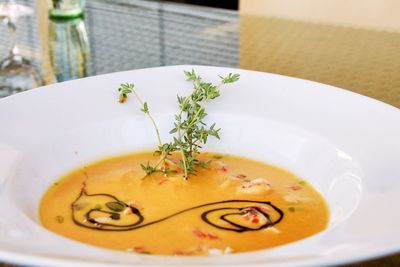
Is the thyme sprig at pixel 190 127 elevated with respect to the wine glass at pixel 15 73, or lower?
lower

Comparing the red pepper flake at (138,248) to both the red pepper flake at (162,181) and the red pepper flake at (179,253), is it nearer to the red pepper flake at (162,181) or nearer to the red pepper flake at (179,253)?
the red pepper flake at (179,253)

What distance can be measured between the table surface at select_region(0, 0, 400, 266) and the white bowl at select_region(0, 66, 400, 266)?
0.93 ft

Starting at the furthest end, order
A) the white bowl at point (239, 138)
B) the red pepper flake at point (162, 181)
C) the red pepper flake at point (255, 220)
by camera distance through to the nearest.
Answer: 1. the red pepper flake at point (162, 181)
2. the red pepper flake at point (255, 220)
3. the white bowl at point (239, 138)

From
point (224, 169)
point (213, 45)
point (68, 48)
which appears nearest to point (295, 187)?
point (224, 169)

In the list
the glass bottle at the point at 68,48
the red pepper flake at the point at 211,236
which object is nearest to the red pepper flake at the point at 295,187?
the red pepper flake at the point at 211,236

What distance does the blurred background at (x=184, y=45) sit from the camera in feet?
5.08

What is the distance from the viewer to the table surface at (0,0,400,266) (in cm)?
155

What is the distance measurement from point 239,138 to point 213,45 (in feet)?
1.82

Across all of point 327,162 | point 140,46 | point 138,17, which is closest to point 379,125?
point 327,162

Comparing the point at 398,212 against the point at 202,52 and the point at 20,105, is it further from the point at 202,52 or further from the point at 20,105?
the point at 202,52

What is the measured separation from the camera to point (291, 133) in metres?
1.18

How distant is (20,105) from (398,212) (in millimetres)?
622

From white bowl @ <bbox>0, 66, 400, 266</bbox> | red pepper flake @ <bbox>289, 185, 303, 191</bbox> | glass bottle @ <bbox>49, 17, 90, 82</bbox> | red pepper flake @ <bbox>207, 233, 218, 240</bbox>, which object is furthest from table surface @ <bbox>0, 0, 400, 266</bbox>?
red pepper flake @ <bbox>207, 233, 218, 240</bbox>

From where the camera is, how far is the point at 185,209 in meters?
0.94
